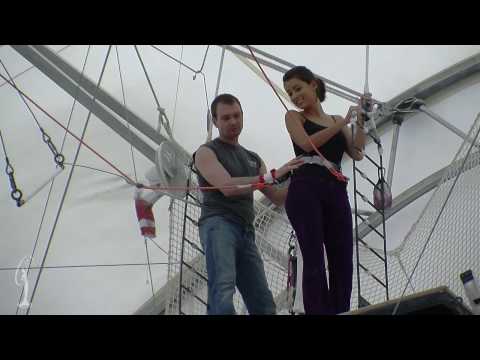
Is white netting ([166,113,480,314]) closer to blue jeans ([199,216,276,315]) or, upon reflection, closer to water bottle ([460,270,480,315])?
blue jeans ([199,216,276,315])

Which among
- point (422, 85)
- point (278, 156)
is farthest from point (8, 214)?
point (422, 85)

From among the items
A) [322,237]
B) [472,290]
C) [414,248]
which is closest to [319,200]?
[322,237]

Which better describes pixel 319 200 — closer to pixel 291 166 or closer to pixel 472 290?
pixel 291 166

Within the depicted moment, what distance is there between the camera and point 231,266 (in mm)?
1870

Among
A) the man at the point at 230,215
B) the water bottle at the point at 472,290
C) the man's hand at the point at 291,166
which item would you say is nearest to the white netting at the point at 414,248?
the man at the point at 230,215

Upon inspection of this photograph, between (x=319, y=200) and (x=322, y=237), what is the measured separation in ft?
0.28

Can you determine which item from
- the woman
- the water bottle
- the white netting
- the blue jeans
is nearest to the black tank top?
the woman

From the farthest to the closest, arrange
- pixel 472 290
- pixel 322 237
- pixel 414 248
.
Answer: pixel 414 248 < pixel 322 237 < pixel 472 290

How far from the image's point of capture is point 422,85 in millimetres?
4043

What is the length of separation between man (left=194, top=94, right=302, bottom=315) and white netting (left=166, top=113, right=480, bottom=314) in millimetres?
356

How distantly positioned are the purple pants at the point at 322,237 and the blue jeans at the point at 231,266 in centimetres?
14

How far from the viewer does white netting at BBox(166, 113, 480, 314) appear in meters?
2.50
